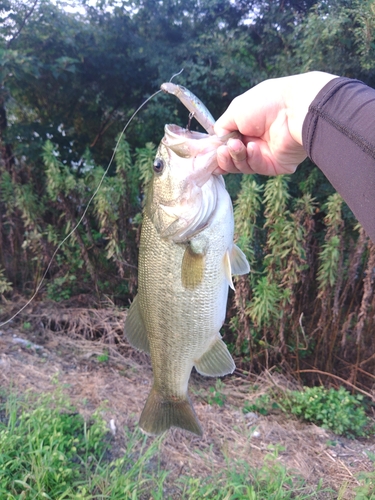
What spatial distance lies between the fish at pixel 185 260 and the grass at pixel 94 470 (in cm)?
84

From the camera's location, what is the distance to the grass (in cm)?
227

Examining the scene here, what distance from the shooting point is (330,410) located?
3.41 meters

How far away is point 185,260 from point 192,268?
0.15ft

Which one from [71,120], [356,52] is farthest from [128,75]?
[356,52]

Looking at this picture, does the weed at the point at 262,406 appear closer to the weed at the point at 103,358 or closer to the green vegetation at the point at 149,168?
the green vegetation at the point at 149,168

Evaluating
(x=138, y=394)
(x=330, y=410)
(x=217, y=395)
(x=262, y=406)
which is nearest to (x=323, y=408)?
(x=330, y=410)

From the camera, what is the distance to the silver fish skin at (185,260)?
65.8 inches

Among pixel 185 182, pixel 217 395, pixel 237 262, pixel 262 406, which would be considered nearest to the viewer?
pixel 185 182

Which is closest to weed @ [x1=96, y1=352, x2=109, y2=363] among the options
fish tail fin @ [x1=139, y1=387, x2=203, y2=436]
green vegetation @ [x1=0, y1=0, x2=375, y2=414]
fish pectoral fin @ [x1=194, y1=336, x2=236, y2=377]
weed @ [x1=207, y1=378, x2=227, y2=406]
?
green vegetation @ [x1=0, y1=0, x2=375, y2=414]

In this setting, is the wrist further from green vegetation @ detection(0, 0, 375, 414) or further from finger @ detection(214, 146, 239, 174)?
green vegetation @ detection(0, 0, 375, 414)

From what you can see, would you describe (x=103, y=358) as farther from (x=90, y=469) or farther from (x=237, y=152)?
(x=237, y=152)

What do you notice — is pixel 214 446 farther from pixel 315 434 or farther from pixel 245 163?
pixel 245 163

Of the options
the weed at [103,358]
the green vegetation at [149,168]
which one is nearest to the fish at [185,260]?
the green vegetation at [149,168]

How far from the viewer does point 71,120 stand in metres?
5.66
